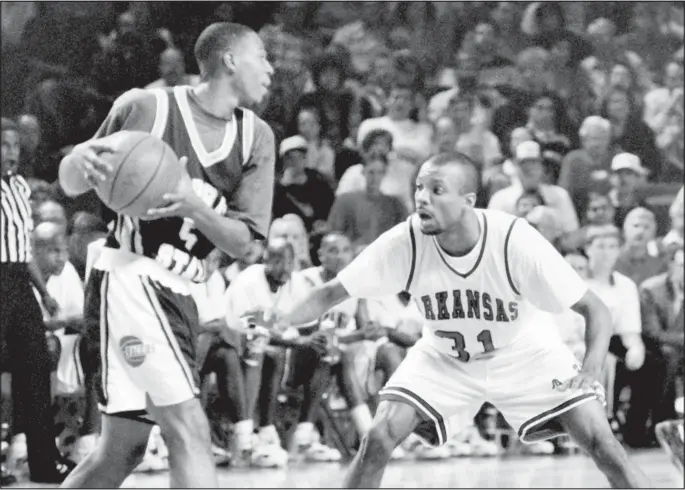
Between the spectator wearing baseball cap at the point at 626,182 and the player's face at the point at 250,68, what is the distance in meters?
5.83

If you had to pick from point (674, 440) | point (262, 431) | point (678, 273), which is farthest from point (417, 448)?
point (678, 273)

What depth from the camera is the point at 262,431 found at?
7.39 meters

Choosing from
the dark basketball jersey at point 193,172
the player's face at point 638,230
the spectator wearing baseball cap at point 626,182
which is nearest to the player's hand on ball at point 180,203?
the dark basketball jersey at point 193,172

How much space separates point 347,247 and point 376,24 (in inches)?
92.2

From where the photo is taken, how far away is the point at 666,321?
8.75 m

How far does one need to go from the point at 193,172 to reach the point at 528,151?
5422 millimetres

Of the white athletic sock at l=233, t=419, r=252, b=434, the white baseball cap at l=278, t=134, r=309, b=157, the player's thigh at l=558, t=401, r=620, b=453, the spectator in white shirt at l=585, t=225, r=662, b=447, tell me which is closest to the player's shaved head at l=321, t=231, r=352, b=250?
the white baseball cap at l=278, t=134, r=309, b=157

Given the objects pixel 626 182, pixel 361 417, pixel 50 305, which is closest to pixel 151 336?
pixel 50 305

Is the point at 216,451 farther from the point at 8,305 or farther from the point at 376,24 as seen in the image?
the point at 376,24

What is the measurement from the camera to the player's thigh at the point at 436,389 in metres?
4.44

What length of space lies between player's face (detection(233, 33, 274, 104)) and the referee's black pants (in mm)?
3124

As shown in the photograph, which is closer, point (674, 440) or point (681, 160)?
point (674, 440)

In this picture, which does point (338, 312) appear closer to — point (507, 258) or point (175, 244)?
point (507, 258)

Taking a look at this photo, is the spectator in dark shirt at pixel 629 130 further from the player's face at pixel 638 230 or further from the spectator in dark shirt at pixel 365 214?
the spectator in dark shirt at pixel 365 214
